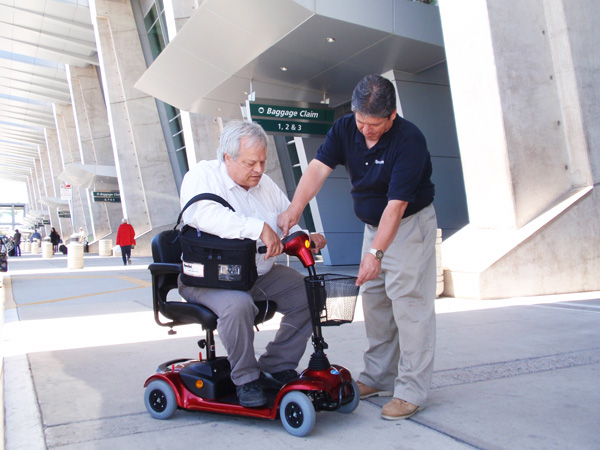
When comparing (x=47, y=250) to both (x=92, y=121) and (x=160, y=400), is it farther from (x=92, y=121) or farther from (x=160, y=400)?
(x=160, y=400)

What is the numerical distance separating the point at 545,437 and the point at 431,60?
10.5m

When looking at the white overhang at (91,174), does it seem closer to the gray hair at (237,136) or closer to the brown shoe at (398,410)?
the gray hair at (237,136)

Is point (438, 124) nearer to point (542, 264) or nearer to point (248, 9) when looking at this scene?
point (248, 9)

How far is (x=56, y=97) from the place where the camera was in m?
45.2

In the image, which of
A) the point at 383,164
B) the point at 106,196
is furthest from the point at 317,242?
the point at 106,196

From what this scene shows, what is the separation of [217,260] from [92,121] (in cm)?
3785

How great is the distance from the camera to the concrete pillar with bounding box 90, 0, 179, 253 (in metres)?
25.9

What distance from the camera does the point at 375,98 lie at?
2775 millimetres

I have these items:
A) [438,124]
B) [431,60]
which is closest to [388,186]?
[431,60]

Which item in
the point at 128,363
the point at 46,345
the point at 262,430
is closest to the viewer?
the point at 262,430

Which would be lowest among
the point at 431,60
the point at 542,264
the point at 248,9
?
the point at 542,264

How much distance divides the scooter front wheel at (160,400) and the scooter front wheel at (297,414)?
2.14 feet

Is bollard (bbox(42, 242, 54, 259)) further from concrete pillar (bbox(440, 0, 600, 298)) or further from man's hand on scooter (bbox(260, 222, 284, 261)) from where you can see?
man's hand on scooter (bbox(260, 222, 284, 261))

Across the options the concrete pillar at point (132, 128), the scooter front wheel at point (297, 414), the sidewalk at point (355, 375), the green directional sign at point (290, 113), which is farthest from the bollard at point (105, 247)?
the scooter front wheel at point (297, 414)
